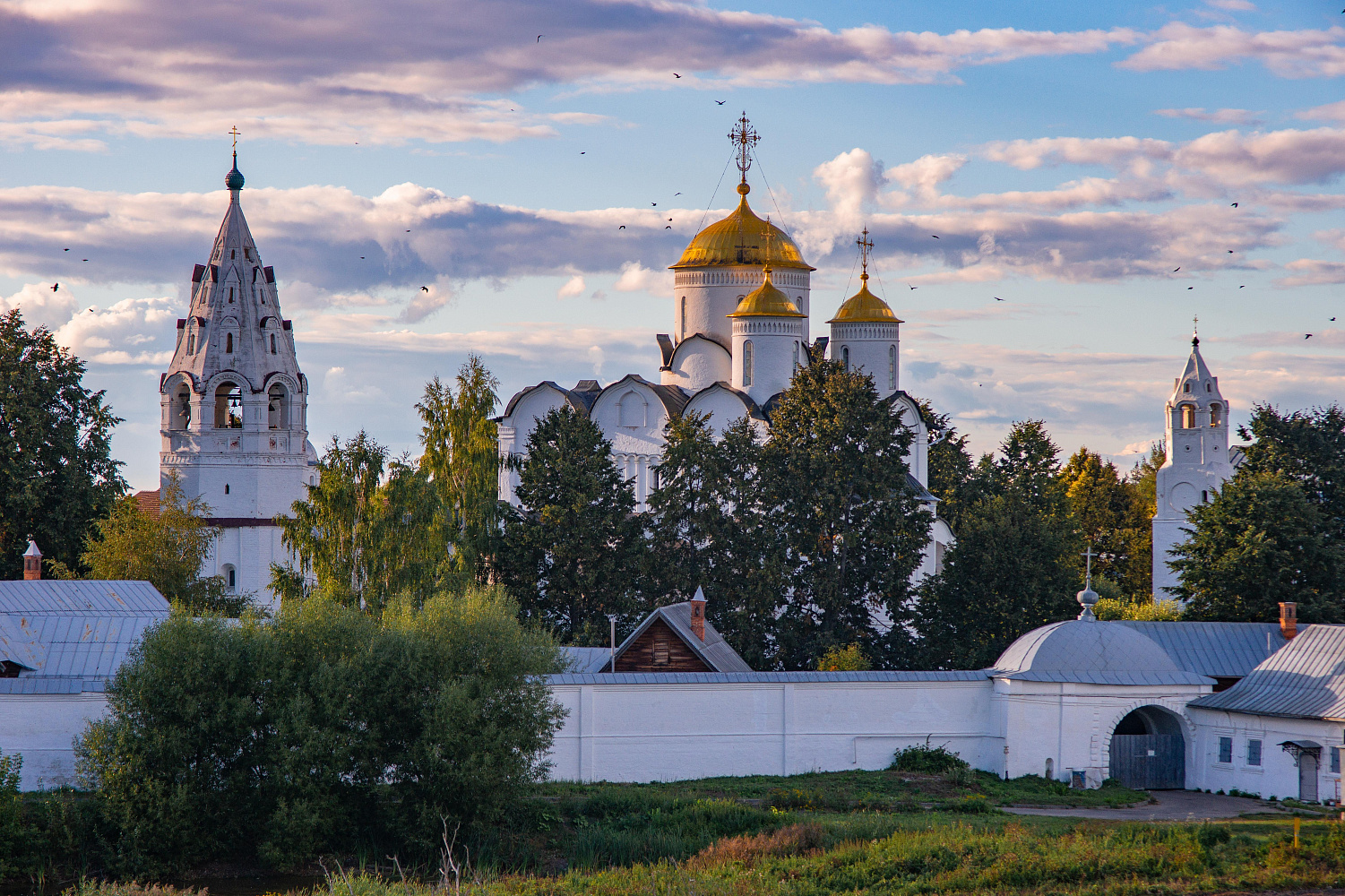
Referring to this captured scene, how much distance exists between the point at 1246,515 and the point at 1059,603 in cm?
404

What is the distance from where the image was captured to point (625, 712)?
21.4 m

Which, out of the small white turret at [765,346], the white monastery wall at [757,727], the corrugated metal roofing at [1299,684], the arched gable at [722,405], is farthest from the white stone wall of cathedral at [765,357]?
the corrugated metal roofing at [1299,684]

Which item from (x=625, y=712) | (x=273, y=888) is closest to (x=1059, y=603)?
(x=625, y=712)

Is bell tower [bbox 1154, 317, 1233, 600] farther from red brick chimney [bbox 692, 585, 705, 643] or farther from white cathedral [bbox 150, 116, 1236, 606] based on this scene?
red brick chimney [bbox 692, 585, 705, 643]

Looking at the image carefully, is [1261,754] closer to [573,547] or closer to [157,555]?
[573,547]

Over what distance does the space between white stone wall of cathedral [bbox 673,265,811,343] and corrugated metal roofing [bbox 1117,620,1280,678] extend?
57.2ft

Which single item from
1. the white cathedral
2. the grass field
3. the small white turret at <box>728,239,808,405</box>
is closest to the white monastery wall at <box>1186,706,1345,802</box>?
the grass field

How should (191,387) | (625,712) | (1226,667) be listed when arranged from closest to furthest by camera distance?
(625,712) < (1226,667) < (191,387)

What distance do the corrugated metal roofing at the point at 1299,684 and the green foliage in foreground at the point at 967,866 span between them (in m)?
3.83

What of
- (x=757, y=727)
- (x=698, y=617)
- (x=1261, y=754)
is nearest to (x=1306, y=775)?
(x=1261, y=754)

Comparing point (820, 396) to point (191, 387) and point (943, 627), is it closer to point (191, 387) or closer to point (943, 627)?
point (943, 627)

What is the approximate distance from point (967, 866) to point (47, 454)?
77.1 feet

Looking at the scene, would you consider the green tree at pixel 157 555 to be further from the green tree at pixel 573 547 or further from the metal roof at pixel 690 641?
the metal roof at pixel 690 641

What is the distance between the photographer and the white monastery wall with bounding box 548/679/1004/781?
21.3m
